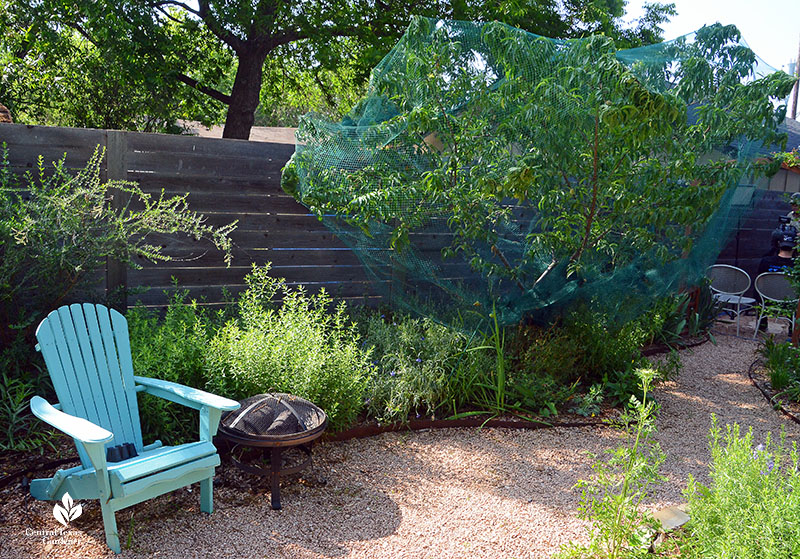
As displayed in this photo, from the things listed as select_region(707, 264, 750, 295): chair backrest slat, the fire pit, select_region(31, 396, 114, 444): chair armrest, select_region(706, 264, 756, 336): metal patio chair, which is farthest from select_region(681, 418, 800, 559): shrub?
select_region(707, 264, 750, 295): chair backrest slat

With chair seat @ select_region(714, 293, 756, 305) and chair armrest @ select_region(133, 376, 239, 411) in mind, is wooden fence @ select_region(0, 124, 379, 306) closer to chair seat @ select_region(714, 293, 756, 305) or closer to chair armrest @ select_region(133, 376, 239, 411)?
chair armrest @ select_region(133, 376, 239, 411)

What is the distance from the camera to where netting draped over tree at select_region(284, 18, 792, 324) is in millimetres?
3854

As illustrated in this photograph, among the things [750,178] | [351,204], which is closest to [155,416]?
[351,204]

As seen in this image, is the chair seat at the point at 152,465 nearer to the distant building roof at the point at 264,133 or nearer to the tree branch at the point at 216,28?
the tree branch at the point at 216,28

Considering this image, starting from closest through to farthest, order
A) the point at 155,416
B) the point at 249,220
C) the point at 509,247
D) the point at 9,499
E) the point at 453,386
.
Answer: the point at 9,499 < the point at 155,416 < the point at 453,386 < the point at 509,247 < the point at 249,220

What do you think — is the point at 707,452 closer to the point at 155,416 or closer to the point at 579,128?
the point at 579,128

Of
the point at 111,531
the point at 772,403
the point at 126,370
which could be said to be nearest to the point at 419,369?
the point at 126,370

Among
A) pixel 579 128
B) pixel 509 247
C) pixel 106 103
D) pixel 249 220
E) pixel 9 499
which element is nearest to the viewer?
pixel 9 499

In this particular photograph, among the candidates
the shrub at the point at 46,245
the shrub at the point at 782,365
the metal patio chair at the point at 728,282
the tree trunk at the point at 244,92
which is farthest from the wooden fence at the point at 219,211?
the tree trunk at the point at 244,92

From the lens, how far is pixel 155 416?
10.7 feet

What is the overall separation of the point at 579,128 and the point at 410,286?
199 cm

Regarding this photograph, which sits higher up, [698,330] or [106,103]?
[106,103]

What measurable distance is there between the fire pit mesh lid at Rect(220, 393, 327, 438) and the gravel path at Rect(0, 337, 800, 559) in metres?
0.33

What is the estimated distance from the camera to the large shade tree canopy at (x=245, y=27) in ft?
30.5
